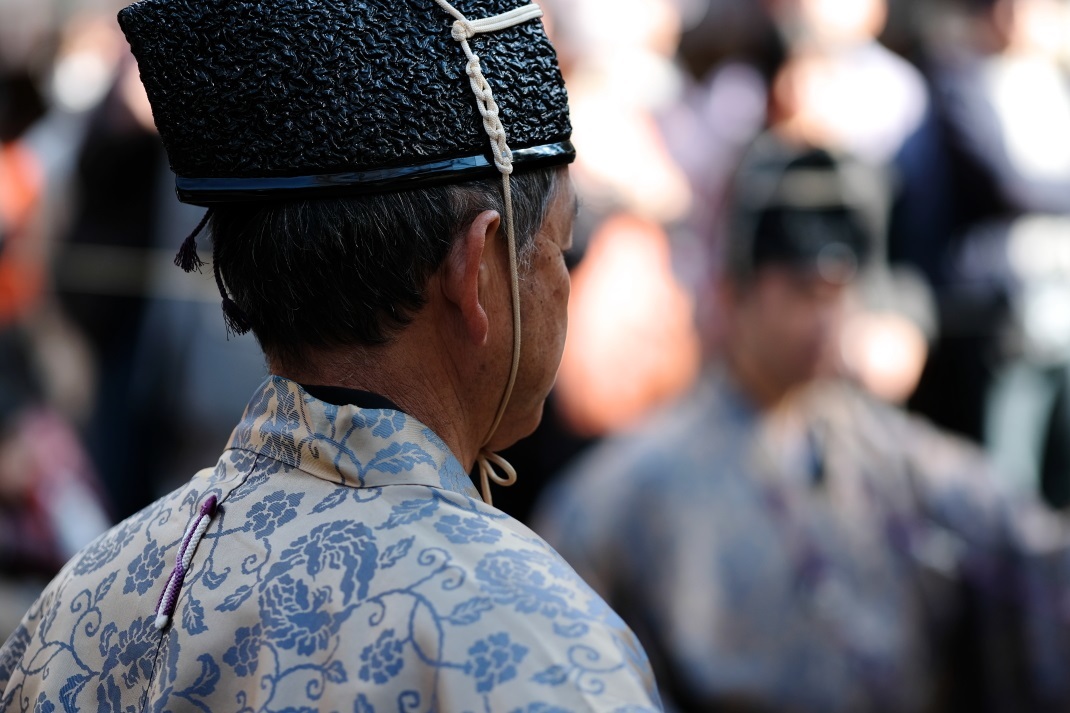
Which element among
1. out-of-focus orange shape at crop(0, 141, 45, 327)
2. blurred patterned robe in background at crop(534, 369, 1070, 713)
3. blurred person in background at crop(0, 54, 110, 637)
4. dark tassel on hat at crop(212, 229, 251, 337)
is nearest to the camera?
dark tassel on hat at crop(212, 229, 251, 337)

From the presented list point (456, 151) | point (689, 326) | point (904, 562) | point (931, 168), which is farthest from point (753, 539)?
point (456, 151)

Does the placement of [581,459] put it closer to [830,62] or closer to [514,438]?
[830,62]

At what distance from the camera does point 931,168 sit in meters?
5.01

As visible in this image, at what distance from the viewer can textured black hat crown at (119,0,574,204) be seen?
1.16m

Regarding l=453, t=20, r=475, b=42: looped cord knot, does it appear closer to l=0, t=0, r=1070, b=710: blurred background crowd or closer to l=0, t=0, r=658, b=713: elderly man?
l=0, t=0, r=658, b=713: elderly man

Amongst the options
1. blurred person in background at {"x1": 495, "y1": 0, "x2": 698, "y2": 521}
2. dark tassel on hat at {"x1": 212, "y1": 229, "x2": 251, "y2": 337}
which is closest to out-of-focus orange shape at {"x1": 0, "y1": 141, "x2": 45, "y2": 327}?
blurred person in background at {"x1": 495, "y1": 0, "x2": 698, "y2": 521}

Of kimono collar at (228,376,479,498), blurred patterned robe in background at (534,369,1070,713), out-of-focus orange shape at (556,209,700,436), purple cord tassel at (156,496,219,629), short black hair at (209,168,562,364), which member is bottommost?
blurred patterned robe in background at (534,369,1070,713)

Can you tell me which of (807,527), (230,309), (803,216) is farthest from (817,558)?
(230,309)

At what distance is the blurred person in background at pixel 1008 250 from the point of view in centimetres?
473

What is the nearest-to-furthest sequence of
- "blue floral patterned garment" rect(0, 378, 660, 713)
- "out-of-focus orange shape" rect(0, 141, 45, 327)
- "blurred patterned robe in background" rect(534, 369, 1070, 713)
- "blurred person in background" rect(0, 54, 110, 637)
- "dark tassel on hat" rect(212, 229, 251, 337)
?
"blue floral patterned garment" rect(0, 378, 660, 713) → "dark tassel on hat" rect(212, 229, 251, 337) → "blurred patterned robe in background" rect(534, 369, 1070, 713) → "blurred person in background" rect(0, 54, 110, 637) → "out-of-focus orange shape" rect(0, 141, 45, 327)

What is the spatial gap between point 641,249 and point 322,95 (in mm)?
3442

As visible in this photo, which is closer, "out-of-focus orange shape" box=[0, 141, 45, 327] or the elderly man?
the elderly man

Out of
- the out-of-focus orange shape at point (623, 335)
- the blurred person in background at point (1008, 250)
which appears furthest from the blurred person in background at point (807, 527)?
the blurred person in background at point (1008, 250)

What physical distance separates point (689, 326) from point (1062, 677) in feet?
5.21
